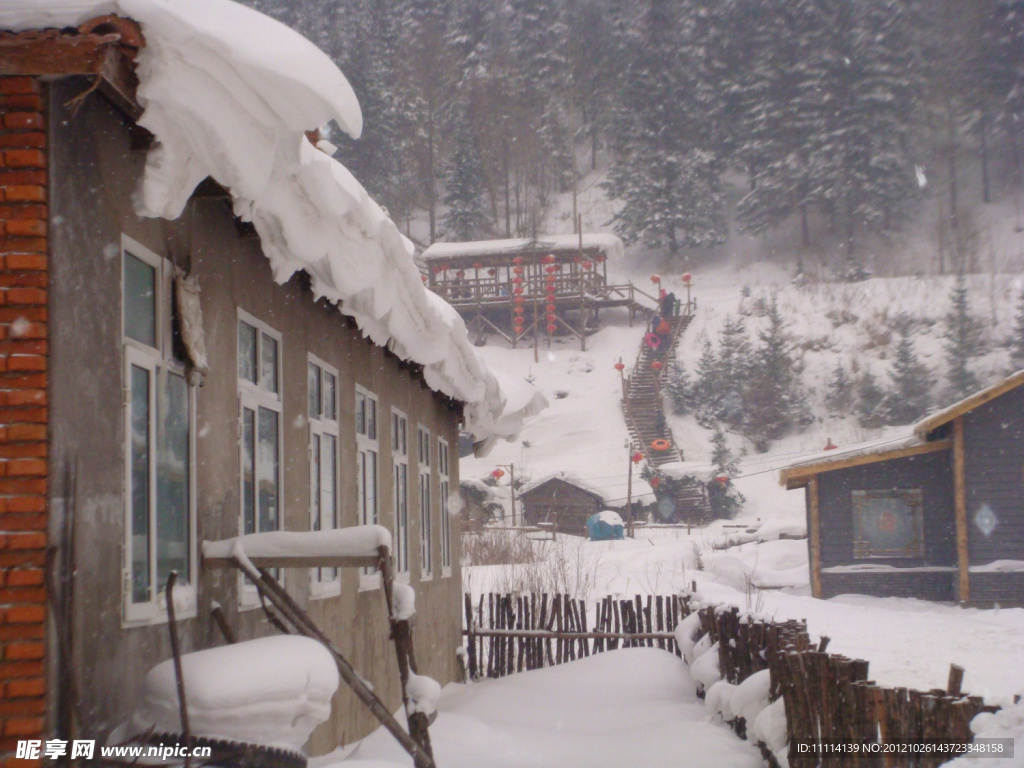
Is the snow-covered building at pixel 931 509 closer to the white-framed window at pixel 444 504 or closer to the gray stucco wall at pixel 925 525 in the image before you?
the gray stucco wall at pixel 925 525

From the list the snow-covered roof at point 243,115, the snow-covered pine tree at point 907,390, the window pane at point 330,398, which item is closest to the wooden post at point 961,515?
the window pane at point 330,398

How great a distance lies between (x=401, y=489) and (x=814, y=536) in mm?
14245

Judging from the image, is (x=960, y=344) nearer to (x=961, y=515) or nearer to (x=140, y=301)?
(x=961, y=515)

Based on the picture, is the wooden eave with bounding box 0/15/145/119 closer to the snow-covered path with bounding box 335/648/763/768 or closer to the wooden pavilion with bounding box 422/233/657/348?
the snow-covered path with bounding box 335/648/763/768

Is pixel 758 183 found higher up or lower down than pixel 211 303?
higher up

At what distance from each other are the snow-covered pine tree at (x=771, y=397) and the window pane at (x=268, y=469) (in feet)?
136

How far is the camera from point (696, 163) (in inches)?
2554

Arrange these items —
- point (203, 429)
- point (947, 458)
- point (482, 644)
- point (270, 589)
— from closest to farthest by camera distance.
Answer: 1. point (270, 589)
2. point (203, 429)
3. point (482, 644)
4. point (947, 458)

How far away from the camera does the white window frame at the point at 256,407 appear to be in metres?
5.42

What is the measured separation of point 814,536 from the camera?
2197cm

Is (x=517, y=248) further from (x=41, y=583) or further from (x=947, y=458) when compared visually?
(x=41, y=583)

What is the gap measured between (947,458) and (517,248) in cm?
3281

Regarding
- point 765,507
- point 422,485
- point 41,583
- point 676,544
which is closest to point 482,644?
point 422,485

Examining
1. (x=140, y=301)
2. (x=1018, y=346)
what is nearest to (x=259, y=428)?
(x=140, y=301)
